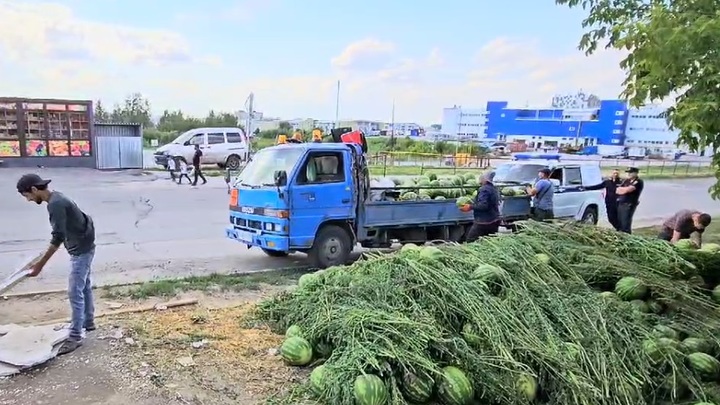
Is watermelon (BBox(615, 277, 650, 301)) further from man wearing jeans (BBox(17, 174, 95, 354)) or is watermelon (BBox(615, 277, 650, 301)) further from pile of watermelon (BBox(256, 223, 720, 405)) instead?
man wearing jeans (BBox(17, 174, 95, 354))

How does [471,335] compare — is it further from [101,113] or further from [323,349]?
[101,113]

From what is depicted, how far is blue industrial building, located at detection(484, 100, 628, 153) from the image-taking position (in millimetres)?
62487

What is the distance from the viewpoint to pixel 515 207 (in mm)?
12305

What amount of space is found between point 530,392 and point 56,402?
3790 millimetres

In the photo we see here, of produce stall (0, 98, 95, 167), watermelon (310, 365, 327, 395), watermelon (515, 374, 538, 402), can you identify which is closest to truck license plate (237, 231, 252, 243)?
watermelon (310, 365, 327, 395)

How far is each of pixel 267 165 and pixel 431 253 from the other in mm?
4635

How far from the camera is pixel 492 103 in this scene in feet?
236

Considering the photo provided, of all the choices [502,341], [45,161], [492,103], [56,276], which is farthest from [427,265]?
[492,103]

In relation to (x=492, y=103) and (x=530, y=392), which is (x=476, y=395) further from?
(x=492, y=103)

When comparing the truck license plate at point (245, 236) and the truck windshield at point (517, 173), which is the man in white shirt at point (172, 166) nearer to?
the truck windshield at point (517, 173)

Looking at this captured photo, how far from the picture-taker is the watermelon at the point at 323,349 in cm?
530

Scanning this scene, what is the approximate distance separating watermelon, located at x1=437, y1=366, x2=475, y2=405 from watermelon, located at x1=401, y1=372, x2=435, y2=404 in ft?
0.28

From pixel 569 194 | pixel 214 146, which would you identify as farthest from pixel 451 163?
pixel 569 194

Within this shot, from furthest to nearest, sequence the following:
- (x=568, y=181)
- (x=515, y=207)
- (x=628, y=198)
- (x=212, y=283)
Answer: (x=568, y=181) < (x=628, y=198) < (x=515, y=207) < (x=212, y=283)
